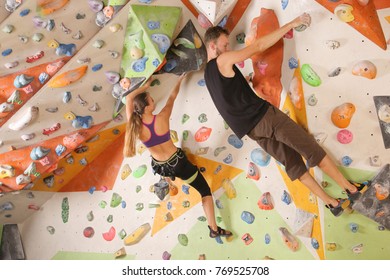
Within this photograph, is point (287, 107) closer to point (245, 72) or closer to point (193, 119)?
point (245, 72)

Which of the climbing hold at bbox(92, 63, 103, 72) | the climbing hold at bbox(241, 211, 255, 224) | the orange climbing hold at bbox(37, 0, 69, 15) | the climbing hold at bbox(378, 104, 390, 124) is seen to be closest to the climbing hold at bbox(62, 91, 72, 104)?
the climbing hold at bbox(92, 63, 103, 72)

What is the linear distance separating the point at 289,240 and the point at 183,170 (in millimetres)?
749

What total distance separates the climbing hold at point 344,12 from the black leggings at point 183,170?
1213 millimetres

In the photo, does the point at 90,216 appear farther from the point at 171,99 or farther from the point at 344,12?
the point at 344,12

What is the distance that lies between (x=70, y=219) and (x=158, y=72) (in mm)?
1384

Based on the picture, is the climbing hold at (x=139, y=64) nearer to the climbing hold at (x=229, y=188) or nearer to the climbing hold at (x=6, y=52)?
the climbing hold at (x=6, y=52)

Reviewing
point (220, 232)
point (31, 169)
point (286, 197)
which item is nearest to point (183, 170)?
point (220, 232)

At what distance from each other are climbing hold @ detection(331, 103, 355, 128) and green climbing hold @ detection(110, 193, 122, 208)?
1.59 meters

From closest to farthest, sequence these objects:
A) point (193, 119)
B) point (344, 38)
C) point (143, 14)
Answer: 1. point (344, 38)
2. point (143, 14)
3. point (193, 119)

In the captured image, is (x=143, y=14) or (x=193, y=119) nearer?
(x=143, y=14)

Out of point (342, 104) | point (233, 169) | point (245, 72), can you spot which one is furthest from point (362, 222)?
point (245, 72)

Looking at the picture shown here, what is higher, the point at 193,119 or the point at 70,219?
the point at 193,119

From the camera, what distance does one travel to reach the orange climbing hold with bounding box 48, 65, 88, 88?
10.0 ft

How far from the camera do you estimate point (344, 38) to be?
2.47 m
